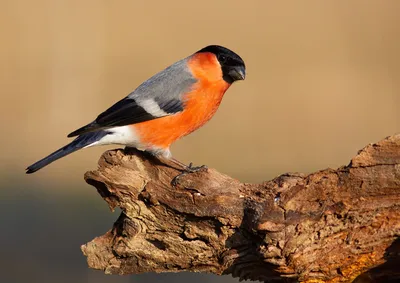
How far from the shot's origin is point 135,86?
11.5m

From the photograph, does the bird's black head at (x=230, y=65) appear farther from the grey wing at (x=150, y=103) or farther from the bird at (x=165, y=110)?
the grey wing at (x=150, y=103)

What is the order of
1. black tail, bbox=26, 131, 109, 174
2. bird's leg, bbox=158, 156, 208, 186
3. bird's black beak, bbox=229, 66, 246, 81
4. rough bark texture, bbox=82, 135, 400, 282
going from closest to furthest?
rough bark texture, bbox=82, 135, 400, 282
bird's leg, bbox=158, 156, 208, 186
black tail, bbox=26, 131, 109, 174
bird's black beak, bbox=229, 66, 246, 81

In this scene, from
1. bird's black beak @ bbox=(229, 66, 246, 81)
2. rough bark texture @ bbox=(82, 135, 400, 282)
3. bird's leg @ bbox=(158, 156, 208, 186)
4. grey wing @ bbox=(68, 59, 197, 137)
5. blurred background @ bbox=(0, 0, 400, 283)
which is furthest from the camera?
blurred background @ bbox=(0, 0, 400, 283)

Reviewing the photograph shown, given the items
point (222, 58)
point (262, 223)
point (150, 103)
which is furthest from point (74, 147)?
point (262, 223)

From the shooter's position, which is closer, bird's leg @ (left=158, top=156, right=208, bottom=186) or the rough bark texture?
the rough bark texture

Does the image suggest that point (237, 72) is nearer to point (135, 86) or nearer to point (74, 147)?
point (74, 147)

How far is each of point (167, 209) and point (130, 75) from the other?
302 inches

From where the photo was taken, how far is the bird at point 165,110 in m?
5.34

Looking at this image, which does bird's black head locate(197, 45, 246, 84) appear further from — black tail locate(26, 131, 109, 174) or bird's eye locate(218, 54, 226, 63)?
black tail locate(26, 131, 109, 174)

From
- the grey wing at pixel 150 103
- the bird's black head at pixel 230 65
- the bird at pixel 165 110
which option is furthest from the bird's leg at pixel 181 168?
the bird's black head at pixel 230 65

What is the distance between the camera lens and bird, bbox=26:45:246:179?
17.5 ft

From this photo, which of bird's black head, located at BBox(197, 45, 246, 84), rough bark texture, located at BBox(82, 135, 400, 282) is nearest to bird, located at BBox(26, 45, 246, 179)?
bird's black head, located at BBox(197, 45, 246, 84)

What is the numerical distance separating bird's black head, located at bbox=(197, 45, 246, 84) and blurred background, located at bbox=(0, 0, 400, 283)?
287 centimetres

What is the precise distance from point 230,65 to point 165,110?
50cm
